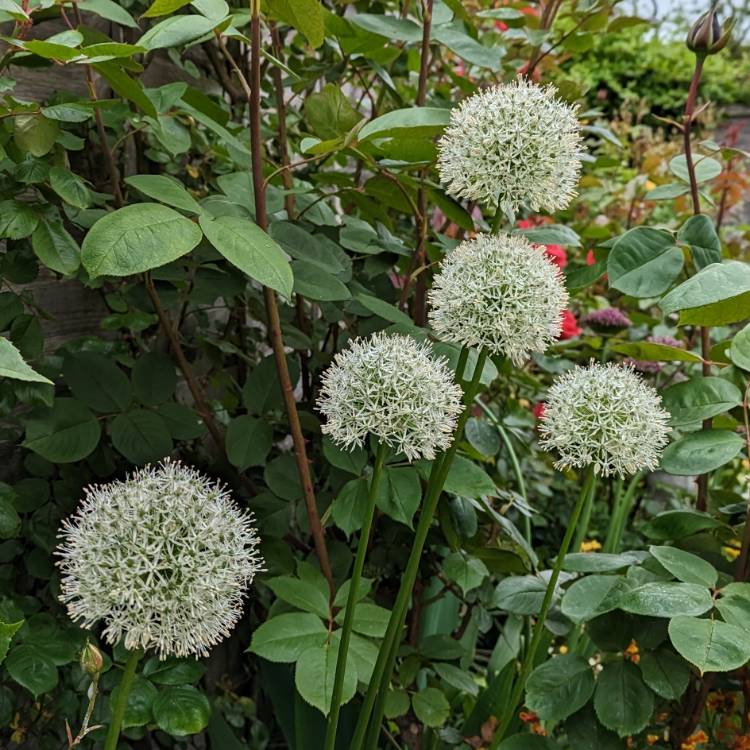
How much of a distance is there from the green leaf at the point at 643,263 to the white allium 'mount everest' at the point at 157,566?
0.52 metres

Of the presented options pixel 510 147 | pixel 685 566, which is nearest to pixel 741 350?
pixel 685 566

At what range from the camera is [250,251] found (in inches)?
25.8

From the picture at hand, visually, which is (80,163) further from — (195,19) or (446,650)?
(446,650)

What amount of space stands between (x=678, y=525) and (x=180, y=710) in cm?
61

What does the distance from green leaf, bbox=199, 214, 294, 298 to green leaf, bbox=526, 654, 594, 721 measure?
22.8 inches

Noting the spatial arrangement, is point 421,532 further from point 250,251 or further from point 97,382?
point 97,382

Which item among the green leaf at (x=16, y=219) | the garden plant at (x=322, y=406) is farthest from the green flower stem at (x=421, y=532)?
the green leaf at (x=16, y=219)

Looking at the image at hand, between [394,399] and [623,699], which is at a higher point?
[394,399]

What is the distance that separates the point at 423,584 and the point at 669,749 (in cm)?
40

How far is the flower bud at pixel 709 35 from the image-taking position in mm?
945

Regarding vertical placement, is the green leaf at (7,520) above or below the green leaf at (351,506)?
above

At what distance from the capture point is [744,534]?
100 cm

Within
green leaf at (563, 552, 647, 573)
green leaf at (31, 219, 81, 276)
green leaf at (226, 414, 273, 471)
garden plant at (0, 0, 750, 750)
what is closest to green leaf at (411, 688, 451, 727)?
garden plant at (0, 0, 750, 750)

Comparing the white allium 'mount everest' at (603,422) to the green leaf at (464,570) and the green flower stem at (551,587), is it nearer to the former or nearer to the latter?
the green flower stem at (551,587)
